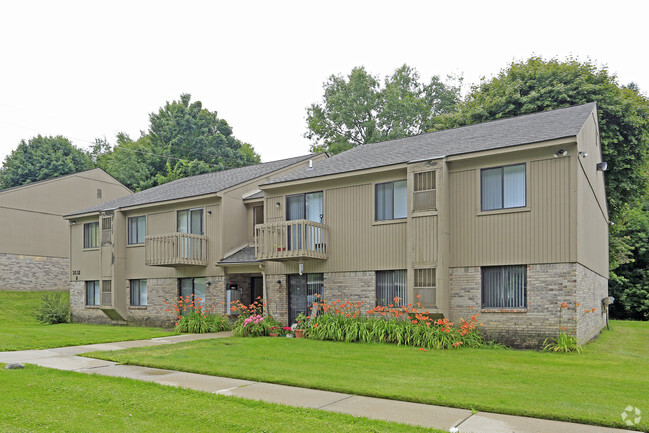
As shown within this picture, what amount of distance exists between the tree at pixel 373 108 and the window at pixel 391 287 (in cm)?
2396

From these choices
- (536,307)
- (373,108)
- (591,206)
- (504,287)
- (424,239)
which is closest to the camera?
(536,307)

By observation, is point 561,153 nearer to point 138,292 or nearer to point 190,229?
point 190,229

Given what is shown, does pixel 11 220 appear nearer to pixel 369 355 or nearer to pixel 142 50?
pixel 142 50

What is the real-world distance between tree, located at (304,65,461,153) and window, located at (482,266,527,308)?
25562mm

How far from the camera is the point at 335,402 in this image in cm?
726

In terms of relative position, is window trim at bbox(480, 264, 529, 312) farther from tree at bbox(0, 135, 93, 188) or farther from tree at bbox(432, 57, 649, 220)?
tree at bbox(0, 135, 93, 188)

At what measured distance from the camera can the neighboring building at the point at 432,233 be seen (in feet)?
41.8

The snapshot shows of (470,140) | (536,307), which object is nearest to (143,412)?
(536,307)

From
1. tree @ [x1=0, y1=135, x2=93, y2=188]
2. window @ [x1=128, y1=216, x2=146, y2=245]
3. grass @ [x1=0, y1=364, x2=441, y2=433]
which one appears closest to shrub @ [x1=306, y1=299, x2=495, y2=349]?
grass @ [x1=0, y1=364, x2=441, y2=433]

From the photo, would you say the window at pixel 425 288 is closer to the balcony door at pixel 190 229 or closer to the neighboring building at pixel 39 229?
the balcony door at pixel 190 229

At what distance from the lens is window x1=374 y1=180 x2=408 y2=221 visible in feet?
49.7

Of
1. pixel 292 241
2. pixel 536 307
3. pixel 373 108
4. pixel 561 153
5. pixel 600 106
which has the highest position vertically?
pixel 373 108

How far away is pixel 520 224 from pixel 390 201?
379 centimetres

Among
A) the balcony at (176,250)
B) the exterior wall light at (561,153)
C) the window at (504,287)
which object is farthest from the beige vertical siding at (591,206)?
the balcony at (176,250)
